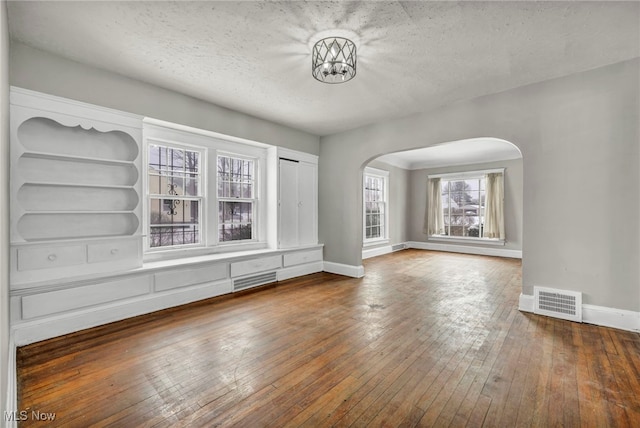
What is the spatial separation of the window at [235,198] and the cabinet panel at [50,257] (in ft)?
5.91

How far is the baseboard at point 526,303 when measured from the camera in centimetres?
338

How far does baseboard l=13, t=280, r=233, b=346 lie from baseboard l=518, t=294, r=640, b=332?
4.42 m

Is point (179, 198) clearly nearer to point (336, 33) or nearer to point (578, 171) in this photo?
point (336, 33)

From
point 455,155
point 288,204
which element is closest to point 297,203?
point 288,204

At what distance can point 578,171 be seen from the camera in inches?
123

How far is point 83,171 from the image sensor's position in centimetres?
301

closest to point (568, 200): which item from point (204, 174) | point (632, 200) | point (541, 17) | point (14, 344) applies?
point (632, 200)

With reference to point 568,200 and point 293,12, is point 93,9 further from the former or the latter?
point 568,200

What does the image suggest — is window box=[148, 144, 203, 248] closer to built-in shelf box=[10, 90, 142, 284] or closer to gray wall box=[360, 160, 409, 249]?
built-in shelf box=[10, 90, 142, 284]

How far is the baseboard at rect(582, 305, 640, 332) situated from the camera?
2.85m

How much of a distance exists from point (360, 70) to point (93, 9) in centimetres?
233

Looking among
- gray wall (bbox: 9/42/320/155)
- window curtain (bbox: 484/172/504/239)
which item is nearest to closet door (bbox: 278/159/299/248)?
gray wall (bbox: 9/42/320/155)

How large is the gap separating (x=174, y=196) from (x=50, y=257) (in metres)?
1.48

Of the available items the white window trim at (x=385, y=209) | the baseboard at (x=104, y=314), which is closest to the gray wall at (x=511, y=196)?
the white window trim at (x=385, y=209)
